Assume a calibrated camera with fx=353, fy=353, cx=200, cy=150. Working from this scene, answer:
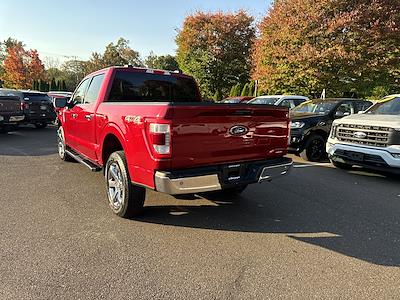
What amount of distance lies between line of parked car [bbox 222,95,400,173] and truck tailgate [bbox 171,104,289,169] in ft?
10.2

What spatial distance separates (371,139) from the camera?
23.2 feet

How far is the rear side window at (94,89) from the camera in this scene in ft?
18.5

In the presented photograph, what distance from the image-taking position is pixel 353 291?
120 inches

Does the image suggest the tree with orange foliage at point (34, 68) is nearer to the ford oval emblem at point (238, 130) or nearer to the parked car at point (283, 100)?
the parked car at point (283, 100)

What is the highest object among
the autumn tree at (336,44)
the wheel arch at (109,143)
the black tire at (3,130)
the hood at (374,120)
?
the autumn tree at (336,44)

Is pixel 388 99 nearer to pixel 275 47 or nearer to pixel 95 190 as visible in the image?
pixel 95 190

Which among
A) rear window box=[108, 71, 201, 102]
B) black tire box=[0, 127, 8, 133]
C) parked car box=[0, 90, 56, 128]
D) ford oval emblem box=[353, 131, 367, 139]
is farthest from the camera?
parked car box=[0, 90, 56, 128]

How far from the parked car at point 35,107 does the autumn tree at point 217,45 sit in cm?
2155

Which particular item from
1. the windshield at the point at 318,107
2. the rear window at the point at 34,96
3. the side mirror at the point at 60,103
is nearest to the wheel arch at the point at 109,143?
the side mirror at the point at 60,103

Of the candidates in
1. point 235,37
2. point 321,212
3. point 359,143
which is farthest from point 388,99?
point 235,37

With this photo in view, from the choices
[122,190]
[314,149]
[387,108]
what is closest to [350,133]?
[387,108]

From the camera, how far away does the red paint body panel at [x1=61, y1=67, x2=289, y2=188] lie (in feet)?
12.2

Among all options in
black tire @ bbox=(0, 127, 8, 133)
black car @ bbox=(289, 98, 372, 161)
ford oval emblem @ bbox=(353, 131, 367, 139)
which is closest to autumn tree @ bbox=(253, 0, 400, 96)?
black car @ bbox=(289, 98, 372, 161)

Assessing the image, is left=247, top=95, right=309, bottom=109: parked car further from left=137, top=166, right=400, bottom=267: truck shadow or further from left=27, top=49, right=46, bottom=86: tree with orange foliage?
left=27, top=49, right=46, bottom=86: tree with orange foliage
